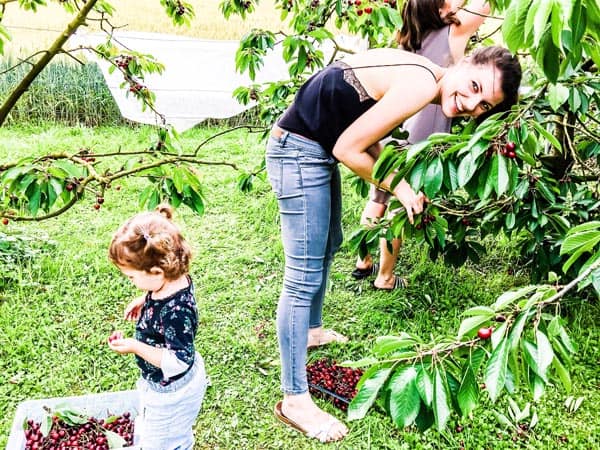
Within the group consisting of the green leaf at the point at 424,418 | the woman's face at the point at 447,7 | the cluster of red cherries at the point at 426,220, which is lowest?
the green leaf at the point at 424,418

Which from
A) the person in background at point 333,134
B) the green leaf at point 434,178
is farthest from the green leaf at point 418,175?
the person in background at point 333,134

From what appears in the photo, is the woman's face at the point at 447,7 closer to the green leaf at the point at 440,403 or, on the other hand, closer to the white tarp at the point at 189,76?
the green leaf at the point at 440,403

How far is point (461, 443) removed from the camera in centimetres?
199

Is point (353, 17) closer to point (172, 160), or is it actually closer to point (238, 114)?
point (172, 160)

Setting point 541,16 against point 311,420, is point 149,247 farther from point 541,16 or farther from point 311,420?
point 541,16

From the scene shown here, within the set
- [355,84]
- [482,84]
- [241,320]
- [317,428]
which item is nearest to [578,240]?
[482,84]

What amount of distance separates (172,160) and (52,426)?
2.97ft

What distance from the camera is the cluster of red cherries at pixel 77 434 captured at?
1.78 m

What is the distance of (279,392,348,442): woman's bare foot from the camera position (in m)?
1.99

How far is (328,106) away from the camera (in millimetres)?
1679

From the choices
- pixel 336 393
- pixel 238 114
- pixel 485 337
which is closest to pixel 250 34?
pixel 336 393

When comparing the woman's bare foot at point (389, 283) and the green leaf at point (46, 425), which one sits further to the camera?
the woman's bare foot at point (389, 283)

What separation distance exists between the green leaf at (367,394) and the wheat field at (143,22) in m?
5.54

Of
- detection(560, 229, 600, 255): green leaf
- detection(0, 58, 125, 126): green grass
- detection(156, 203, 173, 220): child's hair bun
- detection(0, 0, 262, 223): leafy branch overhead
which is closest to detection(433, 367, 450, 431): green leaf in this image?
detection(560, 229, 600, 255): green leaf
